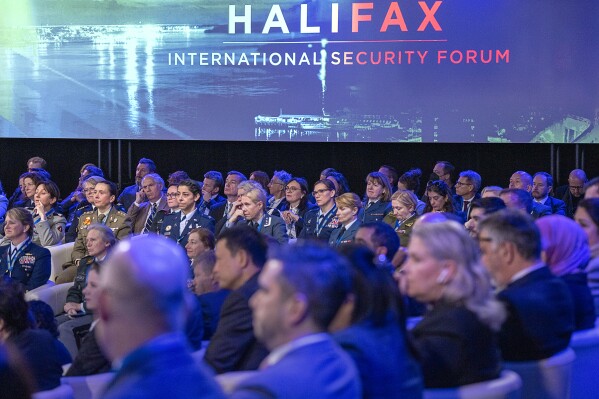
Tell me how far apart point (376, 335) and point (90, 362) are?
5.75 ft

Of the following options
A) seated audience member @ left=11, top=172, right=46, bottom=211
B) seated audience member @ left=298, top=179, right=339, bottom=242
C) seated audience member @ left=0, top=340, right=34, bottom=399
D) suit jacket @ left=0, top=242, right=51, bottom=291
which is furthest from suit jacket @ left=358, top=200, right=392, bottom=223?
seated audience member @ left=0, top=340, right=34, bottom=399

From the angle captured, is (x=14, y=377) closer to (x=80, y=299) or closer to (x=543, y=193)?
(x=80, y=299)

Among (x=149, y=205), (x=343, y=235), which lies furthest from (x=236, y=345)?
(x=149, y=205)

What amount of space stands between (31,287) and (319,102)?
4.55 m

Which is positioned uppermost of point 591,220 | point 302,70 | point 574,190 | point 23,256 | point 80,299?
point 302,70

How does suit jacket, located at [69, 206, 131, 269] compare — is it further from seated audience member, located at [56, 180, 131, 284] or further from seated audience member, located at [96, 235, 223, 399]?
seated audience member, located at [96, 235, 223, 399]

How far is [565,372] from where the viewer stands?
2975 millimetres

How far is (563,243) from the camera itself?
351cm

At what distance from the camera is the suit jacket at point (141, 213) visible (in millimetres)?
7656

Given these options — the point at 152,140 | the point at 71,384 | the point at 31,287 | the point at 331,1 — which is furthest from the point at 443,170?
the point at 71,384

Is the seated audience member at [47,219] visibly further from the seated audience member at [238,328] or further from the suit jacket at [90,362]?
the seated audience member at [238,328]

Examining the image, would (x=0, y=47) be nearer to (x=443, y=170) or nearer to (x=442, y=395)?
(x=443, y=170)

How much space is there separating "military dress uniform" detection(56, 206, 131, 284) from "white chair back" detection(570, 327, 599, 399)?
3.99 meters

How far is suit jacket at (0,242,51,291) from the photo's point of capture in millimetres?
5902
